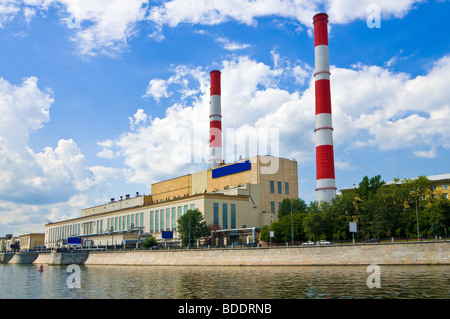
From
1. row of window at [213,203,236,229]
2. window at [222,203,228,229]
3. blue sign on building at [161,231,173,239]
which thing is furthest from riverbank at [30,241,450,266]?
window at [222,203,228,229]

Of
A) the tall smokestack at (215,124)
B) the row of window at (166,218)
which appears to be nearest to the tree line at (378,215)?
the row of window at (166,218)

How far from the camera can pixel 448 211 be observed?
212 ft

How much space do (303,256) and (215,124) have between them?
65.4m

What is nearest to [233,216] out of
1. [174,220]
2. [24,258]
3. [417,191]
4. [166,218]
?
[174,220]

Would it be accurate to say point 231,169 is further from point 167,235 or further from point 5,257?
point 5,257

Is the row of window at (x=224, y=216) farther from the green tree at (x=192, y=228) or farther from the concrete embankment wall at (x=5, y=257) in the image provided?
the concrete embankment wall at (x=5, y=257)

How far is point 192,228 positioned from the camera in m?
92.6

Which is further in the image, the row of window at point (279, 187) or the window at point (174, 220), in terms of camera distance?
the row of window at point (279, 187)

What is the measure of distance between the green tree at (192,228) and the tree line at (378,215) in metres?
19.6

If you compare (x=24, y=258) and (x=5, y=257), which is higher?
(x=24, y=258)

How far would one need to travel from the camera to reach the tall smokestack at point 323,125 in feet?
275

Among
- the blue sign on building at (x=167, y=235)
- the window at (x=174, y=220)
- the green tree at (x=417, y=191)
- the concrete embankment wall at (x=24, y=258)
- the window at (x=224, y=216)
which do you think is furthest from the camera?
the concrete embankment wall at (x=24, y=258)
